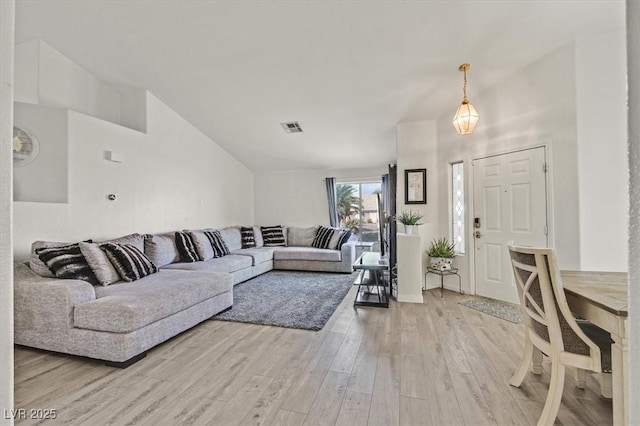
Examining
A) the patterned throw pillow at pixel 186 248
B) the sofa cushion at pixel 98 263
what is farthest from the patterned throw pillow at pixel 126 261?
the patterned throw pillow at pixel 186 248

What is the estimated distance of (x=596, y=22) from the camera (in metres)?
2.54

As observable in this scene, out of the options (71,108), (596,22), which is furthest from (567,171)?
(71,108)

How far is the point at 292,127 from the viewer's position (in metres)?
4.80

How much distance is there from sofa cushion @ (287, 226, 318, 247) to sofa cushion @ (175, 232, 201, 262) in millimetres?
2385

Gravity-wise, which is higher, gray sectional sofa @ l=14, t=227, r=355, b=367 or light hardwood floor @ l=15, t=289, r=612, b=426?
gray sectional sofa @ l=14, t=227, r=355, b=367

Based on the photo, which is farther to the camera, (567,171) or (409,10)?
→ (567,171)

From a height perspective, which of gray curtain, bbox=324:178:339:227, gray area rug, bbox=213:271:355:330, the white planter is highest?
gray curtain, bbox=324:178:339:227

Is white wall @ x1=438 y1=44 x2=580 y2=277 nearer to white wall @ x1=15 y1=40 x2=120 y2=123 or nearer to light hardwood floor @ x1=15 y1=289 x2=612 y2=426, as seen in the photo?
light hardwood floor @ x1=15 y1=289 x2=612 y2=426

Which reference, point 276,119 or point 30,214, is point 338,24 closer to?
point 276,119

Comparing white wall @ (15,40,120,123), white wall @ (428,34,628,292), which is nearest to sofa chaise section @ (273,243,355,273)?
white wall @ (428,34,628,292)

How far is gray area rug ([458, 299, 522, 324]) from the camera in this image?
10.00ft

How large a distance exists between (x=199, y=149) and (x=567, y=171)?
521cm

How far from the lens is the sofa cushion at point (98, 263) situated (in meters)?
2.70

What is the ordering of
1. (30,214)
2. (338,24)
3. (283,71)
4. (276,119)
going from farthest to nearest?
(276,119) → (283,71) → (30,214) → (338,24)
